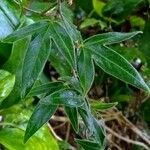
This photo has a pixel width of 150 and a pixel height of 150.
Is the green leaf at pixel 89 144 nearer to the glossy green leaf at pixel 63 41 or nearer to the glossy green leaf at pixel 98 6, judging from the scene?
the glossy green leaf at pixel 63 41

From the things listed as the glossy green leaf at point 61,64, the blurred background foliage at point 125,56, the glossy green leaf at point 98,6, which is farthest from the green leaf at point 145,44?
the glossy green leaf at point 61,64

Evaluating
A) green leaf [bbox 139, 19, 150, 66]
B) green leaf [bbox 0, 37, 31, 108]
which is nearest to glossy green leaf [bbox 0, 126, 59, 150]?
green leaf [bbox 0, 37, 31, 108]

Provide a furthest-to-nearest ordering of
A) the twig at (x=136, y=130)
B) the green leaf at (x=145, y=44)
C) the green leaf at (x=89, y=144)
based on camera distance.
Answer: the twig at (x=136, y=130) → the green leaf at (x=145, y=44) → the green leaf at (x=89, y=144)

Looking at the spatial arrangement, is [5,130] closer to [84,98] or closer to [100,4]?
[84,98]

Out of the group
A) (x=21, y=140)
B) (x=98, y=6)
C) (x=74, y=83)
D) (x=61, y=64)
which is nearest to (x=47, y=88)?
(x=74, y=83)

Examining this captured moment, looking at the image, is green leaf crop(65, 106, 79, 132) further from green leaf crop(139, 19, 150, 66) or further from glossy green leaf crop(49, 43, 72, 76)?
green leaf crop(139, 19, 150, 66)

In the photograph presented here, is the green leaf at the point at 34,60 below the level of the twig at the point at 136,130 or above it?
above

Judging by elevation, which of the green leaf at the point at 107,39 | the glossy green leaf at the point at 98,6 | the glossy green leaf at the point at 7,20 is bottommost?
the glossy green leaf at the point at 98,6
